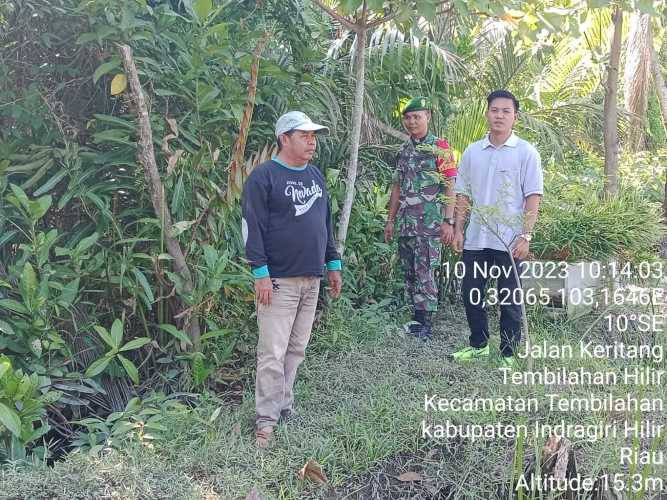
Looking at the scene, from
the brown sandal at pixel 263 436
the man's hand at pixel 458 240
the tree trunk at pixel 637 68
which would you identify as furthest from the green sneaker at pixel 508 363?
the tree trunk at pixel 637 68

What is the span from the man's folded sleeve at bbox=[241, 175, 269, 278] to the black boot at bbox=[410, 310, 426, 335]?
193cm

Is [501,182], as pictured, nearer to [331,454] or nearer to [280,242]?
[280,242]

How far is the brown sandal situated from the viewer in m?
3.18

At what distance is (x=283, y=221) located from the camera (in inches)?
128

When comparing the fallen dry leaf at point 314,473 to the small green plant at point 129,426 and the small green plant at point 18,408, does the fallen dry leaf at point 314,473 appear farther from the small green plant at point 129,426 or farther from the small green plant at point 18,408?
the small green plant at point 18,408

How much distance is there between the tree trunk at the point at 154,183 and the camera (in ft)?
10.7

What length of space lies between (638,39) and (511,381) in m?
8.00

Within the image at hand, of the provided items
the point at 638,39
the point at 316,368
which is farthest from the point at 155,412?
the point at 638,39

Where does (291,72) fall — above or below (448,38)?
below

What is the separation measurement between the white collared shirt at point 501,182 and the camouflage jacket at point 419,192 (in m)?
0.54

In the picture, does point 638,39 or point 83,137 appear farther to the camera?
point 638,39

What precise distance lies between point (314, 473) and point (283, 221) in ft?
3.75

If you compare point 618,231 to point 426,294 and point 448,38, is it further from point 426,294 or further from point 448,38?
point 448,38

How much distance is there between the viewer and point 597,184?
6.50m
